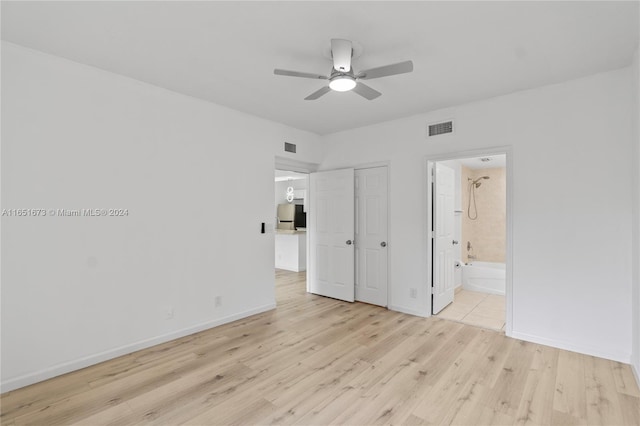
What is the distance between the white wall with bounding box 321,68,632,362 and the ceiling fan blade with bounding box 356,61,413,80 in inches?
75.3

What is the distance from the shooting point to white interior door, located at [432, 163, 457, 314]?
431 cm

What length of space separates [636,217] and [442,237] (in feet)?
6.79

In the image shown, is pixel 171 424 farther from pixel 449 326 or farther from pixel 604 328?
pixel 604 328

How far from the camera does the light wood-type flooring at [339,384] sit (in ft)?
7.14

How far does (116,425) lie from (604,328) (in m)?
4.23

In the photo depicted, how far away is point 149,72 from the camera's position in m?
3.04

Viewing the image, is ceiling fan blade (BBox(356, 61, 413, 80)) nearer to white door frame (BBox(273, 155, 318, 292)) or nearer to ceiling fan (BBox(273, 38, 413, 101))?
ceiling fan (BBox(273, 38, 413, 101))

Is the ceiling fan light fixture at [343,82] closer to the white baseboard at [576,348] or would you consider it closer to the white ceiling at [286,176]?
the white baseboard at [576,348]

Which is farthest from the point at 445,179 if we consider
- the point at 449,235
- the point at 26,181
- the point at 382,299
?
the point at 26,181

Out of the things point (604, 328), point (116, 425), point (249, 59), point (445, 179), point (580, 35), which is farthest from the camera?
point (445, 179)

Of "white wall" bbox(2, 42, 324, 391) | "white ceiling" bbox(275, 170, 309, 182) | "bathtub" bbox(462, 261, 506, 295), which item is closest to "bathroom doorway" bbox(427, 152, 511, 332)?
"bathtub" bbox(462, 261, 506, 295)

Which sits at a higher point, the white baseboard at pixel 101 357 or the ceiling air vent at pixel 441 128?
the ceiling air vent at pixel 441 128

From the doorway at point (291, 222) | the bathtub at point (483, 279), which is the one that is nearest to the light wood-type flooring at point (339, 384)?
the bathtub at point (483, 279)

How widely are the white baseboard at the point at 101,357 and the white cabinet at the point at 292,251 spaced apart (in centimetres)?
359
